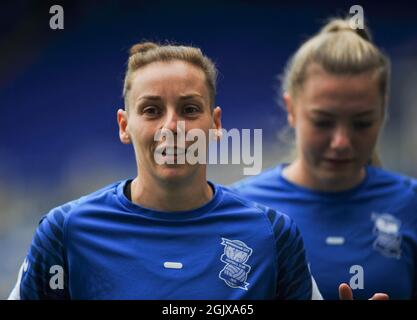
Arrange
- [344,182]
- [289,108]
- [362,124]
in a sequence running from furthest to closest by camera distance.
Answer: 1. [289,108]
2. [344,182]
3. [362,124]

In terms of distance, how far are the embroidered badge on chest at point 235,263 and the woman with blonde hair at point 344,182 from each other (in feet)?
1.39

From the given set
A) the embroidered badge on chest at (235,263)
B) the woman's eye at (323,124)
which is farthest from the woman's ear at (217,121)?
the woman's eye at (323,124)

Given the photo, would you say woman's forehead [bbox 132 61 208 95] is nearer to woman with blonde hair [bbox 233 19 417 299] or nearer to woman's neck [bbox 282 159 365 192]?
woman with blonde hair [bbox 233 19 417 299]

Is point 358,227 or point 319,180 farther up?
point 319,180

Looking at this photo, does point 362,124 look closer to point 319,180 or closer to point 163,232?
point 319,180

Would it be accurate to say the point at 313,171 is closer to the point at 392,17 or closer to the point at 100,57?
the point at 392,17

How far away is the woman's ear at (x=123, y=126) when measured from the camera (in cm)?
159

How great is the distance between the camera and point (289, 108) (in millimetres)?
2205

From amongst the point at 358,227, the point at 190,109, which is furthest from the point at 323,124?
the point at 190,109

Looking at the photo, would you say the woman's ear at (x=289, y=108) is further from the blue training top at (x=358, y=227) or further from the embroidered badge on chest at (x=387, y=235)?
the embroidered badge on chest at (x=387, y=235)

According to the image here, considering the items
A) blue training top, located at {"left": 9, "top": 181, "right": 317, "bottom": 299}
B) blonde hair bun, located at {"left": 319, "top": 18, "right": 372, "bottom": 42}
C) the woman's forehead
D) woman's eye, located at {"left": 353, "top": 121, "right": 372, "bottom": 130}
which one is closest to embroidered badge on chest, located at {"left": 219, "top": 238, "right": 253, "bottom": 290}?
blue training top, located at {"left": 9, "top": 181, "right": 317, "bottom": 299}

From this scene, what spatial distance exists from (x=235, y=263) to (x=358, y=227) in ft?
2.07
